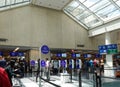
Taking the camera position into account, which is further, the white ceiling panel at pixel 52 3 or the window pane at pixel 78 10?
the window pane at pixel 78 10

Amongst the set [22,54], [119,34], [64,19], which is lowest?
[22,54]

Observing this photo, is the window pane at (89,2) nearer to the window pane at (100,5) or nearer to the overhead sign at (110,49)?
the window pane at (100,5)

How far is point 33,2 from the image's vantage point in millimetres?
25297


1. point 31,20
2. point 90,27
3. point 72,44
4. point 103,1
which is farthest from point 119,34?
point 31,20

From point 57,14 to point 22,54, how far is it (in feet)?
24.8

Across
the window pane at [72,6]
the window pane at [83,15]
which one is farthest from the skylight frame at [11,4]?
the window pane at [83,15]

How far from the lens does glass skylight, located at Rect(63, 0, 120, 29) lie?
72.5 feet

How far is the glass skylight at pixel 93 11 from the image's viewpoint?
2209 centimetres

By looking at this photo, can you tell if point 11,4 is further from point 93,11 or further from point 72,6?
point 93,11

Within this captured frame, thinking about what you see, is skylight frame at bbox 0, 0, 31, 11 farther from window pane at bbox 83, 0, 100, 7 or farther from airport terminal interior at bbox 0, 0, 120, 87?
window pane at bbox 83, 0, 100, 7

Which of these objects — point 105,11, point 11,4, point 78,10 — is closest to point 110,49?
point 105,11

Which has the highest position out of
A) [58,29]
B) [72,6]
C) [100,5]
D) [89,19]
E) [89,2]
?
[72,6]

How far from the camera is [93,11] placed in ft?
80.6

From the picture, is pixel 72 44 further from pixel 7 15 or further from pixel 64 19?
pixel 7 15
